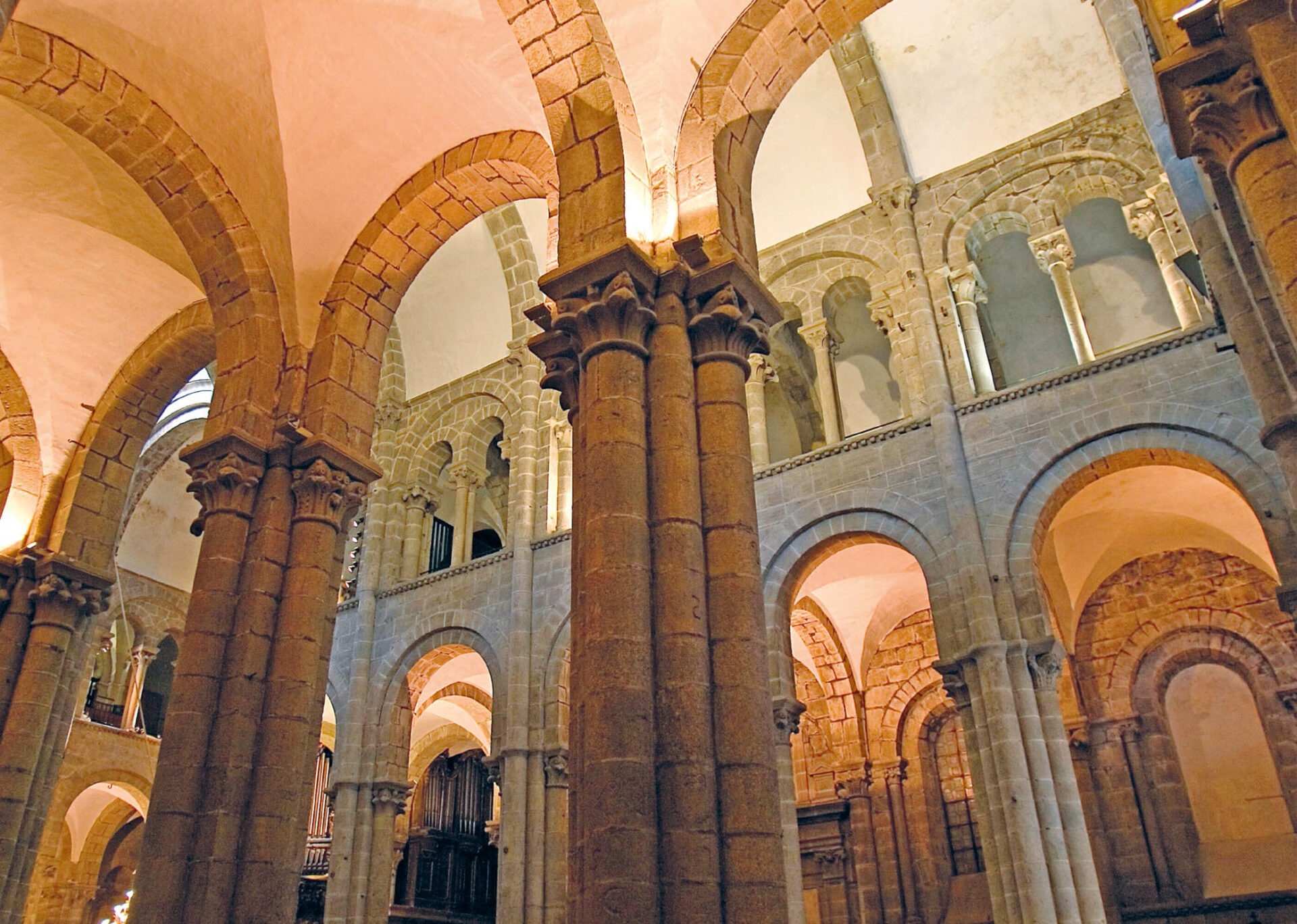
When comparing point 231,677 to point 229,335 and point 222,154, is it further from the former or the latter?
point 222,154

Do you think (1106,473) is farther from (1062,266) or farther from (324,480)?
(324,480)

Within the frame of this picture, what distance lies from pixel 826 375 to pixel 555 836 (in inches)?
248

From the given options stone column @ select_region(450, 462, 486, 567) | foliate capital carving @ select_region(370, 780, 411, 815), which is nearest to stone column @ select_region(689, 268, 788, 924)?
foliate capital carving @ select_region(370, 780, 411, 815)

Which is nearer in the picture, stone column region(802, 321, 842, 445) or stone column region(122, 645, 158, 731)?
stone column region(802, 321, 842, 445)

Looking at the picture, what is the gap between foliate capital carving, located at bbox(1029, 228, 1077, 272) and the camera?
11.6 m

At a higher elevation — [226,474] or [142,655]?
[142,655]

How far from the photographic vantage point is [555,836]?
11.9 meters

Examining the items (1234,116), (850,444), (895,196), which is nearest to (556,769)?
(850,444)

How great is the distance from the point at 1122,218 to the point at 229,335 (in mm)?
10906

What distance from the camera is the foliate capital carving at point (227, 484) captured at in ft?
21.4

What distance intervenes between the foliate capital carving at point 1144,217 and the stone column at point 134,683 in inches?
616

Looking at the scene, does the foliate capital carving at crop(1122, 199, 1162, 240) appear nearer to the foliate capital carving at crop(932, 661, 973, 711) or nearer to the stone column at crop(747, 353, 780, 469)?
the stone column at crop(747, 353, 780, 469)

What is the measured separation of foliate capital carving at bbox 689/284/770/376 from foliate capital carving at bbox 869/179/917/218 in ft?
26.7

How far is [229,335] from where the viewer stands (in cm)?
736
